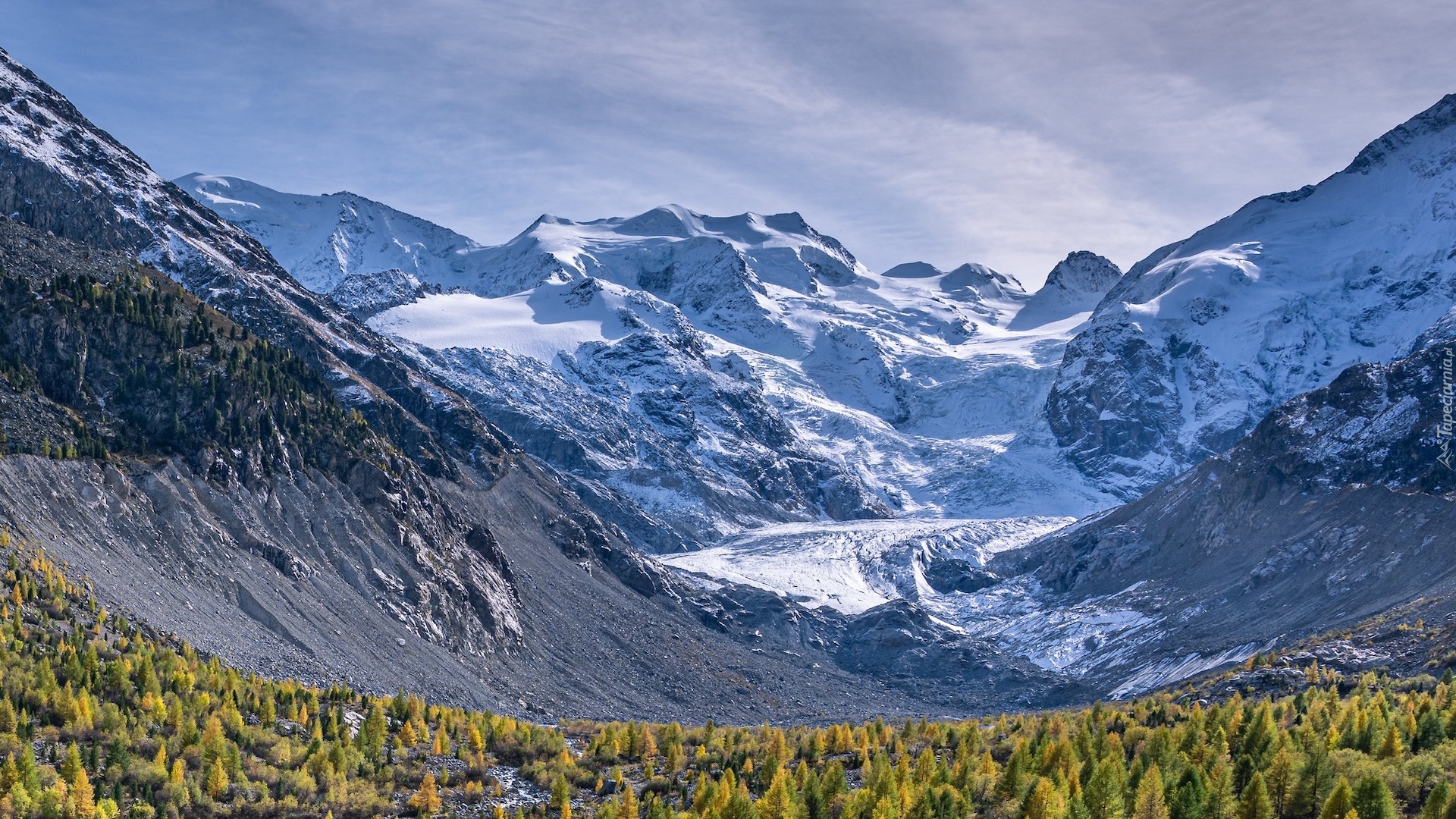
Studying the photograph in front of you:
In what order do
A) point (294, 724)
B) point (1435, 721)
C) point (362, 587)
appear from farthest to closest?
1. point (362, 587)
2. point (294, 724)
3. point (1435, 721)

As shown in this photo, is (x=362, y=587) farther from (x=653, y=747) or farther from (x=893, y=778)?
(x=893, y=778)

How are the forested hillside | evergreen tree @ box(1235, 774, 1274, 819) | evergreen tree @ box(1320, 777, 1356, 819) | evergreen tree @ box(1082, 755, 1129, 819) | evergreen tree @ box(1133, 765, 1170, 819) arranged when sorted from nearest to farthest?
evergreen tree @ box(1320, 777, 1356, 819), evergreen tree @ box(1235, 774, 1274, 819), evergreen tree @ box(1133, 765, 1170, 819), evergreen tree @ box(1082, 755, 1129, 819), the forested hillside

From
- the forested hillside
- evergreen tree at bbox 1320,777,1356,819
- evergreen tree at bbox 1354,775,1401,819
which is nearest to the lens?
evergreen tree at bbox 1320,777,1356,819

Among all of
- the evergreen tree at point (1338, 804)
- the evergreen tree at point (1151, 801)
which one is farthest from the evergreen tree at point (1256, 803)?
the evergreen tree at point (1338, 804)

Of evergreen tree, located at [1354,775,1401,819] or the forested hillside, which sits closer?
evergreen tree, located at [1354,775,1401,819]

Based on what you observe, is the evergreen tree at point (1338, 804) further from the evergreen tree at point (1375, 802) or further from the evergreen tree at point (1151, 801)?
the evergreen tree at point (1151, 801)

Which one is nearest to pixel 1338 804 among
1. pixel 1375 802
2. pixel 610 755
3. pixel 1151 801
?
pixel 1375 802

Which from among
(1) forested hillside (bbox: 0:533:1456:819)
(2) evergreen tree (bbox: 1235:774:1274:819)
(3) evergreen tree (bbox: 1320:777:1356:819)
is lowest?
(1) forested hillside (bbox: 0:533:1456:819)

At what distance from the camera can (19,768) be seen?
9475 centimetres

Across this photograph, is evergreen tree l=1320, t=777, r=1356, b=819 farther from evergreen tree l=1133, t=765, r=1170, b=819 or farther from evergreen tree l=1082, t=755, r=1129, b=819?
evergreen tree l=1082, t=755, r=1129, b=819

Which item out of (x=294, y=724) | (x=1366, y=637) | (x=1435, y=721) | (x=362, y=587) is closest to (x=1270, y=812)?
(x=1435, y=721)

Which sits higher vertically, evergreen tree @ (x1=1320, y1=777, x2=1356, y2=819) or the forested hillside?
evergreen tree @ (x1=1320, y1=777, x2=1356, y2=819)

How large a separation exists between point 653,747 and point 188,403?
90.7 meters

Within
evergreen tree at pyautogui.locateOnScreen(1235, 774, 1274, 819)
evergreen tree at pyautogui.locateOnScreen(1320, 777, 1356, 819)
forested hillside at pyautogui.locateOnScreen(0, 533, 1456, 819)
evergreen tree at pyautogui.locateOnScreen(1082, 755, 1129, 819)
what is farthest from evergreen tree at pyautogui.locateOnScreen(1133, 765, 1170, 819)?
evergreen tree at pyautogui.locateOnScreen(1320, 777, 1356, 819)
